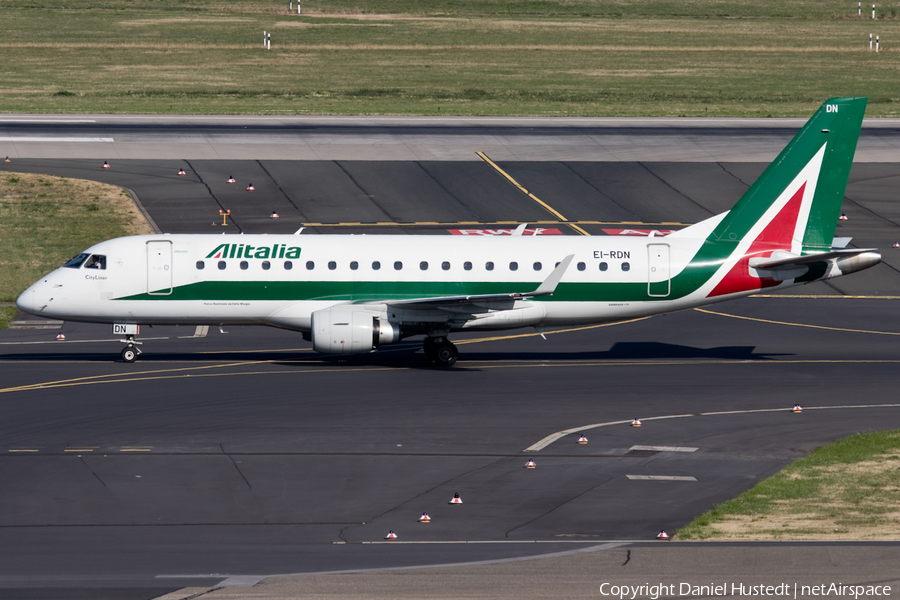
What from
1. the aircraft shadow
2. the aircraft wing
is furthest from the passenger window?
the aircraft wing

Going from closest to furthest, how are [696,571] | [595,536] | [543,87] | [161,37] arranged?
1. [696,571]
2. [595,536]
3. [543,87]
4. [161,37]

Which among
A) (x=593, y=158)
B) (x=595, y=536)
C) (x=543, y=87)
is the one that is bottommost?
(x=595, y=536)

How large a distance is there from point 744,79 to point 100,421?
8719 centimetres

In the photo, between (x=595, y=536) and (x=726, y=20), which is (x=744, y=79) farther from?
(x=595, y=536)

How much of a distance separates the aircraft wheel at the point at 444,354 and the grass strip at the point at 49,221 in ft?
60.0

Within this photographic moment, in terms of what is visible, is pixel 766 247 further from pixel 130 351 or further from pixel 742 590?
Result: pixel 742 590

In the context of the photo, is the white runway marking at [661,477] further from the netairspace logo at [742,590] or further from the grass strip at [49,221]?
the grass strip at [49,221]

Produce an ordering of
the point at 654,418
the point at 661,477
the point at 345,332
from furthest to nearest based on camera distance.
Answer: the point at 345,332 < the point at 654,418 < the point at 661,477

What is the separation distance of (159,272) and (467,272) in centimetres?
997

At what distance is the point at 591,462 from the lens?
2634 centimetres

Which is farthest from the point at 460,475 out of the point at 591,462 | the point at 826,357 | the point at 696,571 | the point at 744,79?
the point at 744,79

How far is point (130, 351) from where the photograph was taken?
3634cm

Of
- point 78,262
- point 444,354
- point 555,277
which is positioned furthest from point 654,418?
point 78,262

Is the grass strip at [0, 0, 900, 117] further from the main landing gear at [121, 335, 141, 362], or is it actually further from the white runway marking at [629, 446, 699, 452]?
the white runway marking at [629, 446, 699, 452]
